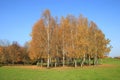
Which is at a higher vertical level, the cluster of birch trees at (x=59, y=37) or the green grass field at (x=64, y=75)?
the cluster of birch trees at (x=59, y=37)

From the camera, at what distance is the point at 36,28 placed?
47.5 m

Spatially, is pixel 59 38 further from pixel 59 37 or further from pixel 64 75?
pixel 64 75

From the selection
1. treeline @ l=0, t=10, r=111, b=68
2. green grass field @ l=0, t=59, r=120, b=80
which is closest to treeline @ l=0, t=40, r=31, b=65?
treeline @ l=0, t=10, r=111, b=68

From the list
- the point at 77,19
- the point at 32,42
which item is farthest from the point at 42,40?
the point at 77,19

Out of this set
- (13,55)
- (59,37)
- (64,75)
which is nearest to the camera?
(64,75)

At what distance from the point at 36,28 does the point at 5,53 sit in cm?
2759

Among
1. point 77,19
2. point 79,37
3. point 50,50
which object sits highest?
point 77,19

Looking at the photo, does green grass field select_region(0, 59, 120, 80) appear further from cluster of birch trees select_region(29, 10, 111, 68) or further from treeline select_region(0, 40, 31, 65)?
treeline select_region(0, 40, 31, 65)

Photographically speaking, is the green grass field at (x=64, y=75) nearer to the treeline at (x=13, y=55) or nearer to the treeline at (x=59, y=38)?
the treeline at (x=59, y=38)

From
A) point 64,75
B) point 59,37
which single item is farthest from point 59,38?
point 64,75

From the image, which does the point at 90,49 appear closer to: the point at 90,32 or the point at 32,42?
the point at 90,32

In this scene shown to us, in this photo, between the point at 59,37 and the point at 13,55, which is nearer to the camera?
the point at 59,37

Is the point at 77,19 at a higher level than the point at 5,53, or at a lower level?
higher

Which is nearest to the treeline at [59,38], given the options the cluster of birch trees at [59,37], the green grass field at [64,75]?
the cluster of birch trees at [59,37]
